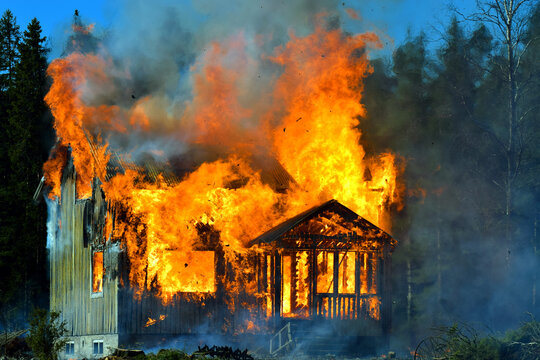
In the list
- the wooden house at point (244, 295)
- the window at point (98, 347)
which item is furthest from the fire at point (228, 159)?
the window at point (98, 347)

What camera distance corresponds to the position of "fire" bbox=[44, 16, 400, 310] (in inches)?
932

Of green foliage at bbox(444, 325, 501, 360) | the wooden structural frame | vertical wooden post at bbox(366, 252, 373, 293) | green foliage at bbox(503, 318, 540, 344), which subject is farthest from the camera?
vertical wooden post at bbox(366, 252, 373, 293)

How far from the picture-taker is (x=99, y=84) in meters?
26.5

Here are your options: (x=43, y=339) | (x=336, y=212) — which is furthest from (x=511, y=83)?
(x=43, y=339)

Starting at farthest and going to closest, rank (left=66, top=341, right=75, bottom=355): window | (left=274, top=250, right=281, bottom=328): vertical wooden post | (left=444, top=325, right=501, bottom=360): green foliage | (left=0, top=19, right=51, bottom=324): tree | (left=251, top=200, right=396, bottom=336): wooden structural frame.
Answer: (left=0, top=19, right=51, bottom=324): tree → (left=66, top=341, right=75, bottom=355): window → (left=274, top=250, right=281, bottom=328): vertical wooden post → (left=251, top=200, right=396, bottom=336): wooden structural frame → (left=444, top=325, right=501, bottom=360): green foliage

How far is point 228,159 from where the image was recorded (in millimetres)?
25219

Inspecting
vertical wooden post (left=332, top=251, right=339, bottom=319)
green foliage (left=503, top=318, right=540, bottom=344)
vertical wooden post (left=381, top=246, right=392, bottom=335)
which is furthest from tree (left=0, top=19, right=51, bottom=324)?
green foliage (left=503, top=318, right=540, bottom=344)

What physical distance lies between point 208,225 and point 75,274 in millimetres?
5709

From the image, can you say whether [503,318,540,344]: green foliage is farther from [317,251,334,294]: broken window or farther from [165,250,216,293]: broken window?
[165,250,216,293]: broken window

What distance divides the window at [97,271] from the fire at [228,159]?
1.79 metres

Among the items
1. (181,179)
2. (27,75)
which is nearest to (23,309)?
(27,75)

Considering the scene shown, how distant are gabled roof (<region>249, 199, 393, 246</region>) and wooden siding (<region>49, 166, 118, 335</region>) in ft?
18.1

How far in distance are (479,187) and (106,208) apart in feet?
54.1

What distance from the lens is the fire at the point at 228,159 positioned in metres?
23.7
